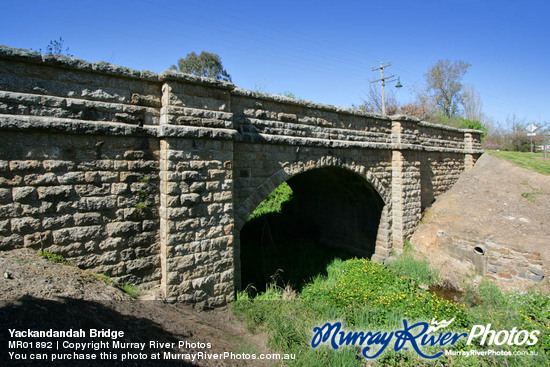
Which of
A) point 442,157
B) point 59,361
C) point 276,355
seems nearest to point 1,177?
point 59,361

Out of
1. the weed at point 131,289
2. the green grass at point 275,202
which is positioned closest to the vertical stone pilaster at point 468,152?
the green grass at point 275,202

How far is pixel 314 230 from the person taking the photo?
11977 millimetres

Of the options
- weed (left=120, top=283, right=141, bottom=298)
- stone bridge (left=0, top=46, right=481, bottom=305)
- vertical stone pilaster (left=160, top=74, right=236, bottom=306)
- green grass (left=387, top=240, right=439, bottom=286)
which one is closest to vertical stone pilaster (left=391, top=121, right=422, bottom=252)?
green grass (left=387, top=240, right=439, bottom=286)

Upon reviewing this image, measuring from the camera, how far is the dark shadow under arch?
894 centimetres

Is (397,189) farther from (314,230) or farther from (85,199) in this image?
(85,199)

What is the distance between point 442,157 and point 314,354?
32.3ft

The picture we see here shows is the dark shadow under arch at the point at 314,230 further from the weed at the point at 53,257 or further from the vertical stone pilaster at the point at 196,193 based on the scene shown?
the weed at the point at 53,257

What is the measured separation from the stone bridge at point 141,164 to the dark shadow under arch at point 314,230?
2906 mm

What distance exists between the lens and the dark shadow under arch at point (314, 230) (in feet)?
29.3

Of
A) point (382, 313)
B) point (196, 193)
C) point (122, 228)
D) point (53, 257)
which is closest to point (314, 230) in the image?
point (382, 313)

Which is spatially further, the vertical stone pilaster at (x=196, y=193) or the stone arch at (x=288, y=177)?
the stone arch at (x=288, y=177)
